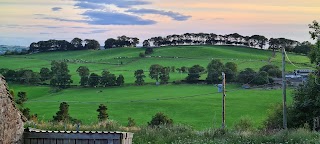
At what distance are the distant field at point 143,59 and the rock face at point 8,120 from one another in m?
86.1

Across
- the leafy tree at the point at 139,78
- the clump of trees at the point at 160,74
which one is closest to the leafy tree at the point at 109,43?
the clump of trees at the point at 160,74

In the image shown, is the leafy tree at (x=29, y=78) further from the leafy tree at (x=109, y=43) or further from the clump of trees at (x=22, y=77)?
A: the leafy tree at (x=109, y=43)

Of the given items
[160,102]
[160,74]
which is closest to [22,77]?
[160,74]

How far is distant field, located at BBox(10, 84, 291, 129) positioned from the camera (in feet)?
235

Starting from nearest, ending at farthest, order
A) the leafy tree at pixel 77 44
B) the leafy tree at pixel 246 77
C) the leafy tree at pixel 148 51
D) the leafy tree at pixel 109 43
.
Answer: the leafy tree at pixel 246 77, the leafy tree at pixel 148 51, the leafy tree at pixel 77 44, the leafy tree at pixel 109 43

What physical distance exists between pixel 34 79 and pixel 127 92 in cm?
2003

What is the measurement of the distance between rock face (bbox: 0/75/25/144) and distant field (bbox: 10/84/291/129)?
5234cm

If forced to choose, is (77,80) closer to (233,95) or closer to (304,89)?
(233,95)

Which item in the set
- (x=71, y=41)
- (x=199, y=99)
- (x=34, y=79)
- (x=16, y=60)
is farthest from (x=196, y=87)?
(x=71, y=41)

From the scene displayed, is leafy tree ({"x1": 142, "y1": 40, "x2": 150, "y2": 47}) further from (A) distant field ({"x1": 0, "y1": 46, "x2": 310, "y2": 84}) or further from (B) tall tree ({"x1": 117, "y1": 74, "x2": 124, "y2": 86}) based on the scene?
(B) tall tree ({"x1": 117, "y1": 74, "x2": 124, "y2": 86})

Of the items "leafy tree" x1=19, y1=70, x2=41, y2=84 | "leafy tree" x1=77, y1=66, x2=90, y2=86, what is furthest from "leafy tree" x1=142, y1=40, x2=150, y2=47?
"leafy tree" x1=19, y1=70, x2=41, y2=84

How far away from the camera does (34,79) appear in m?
94.1

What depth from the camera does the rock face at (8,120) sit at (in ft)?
44.5

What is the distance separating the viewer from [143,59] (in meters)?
131
